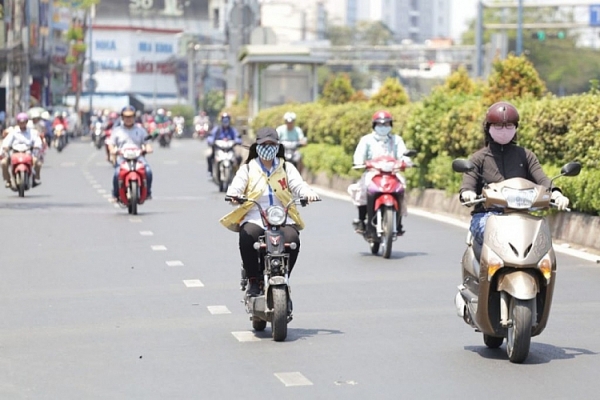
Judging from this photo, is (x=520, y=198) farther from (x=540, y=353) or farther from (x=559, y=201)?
(x=540, y=353)

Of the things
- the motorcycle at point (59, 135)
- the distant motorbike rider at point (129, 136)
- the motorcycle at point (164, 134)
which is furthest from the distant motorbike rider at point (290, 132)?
the motorcycle at point (164, 134)

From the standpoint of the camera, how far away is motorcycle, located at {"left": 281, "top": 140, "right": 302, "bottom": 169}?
31.2 meters

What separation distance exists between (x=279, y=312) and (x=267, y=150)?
1.35 metres

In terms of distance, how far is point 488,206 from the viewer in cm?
925

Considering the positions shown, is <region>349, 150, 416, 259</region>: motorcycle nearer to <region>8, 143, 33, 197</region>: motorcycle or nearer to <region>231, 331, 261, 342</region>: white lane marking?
<region>231, 331, 261, 342</region>: white lane marking

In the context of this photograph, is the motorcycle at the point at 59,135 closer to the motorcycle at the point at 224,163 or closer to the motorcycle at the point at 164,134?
the motorcycle at the point at 164,134

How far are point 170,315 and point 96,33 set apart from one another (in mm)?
136143

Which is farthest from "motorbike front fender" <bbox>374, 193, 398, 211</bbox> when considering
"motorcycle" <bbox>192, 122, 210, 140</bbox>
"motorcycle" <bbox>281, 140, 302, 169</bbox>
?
"motorcycle" <bbox>192, 122, 210, 140</bbox>

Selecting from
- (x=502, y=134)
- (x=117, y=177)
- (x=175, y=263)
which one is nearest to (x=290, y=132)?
(x=117, y=177)

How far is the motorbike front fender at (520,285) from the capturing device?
884cm

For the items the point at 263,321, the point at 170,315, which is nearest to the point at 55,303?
the point at 170,315

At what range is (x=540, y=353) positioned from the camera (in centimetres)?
957

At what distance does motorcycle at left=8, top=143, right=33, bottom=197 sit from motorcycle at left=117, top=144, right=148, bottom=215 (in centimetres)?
506

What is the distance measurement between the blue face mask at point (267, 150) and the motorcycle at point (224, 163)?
19.0m
